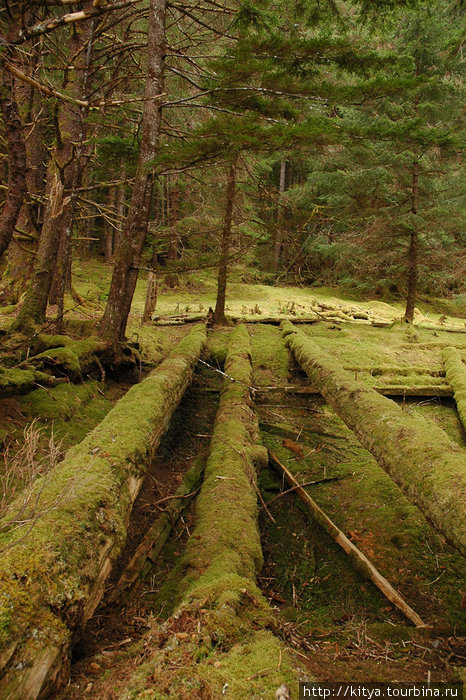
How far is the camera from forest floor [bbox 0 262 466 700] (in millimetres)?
2160

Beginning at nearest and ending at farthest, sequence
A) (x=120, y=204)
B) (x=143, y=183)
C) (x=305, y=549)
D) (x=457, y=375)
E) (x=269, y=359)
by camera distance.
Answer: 1. (x=305, y=549)
2. (x=143, y=183)
3. (x=457, y=375)
4. (x=269, y=359)
5. (x=120, y=204)

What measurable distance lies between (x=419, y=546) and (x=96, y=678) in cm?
342

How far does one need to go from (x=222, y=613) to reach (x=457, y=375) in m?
8.10

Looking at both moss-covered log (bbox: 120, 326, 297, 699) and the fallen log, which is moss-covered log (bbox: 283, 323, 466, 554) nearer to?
moss-covered log (bbox: 120, 326, 297, 699)

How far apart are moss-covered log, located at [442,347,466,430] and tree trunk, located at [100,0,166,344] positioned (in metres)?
6.73

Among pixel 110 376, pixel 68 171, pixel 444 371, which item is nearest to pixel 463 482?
pixel 110 376

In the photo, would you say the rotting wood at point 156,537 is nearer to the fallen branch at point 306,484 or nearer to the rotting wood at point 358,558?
the fallen branch at point 306,484

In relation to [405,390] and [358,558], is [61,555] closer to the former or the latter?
[358,558]

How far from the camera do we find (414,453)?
366 centimetres

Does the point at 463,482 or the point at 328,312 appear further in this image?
the point at 328,312

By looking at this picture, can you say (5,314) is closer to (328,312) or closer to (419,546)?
(419,546)

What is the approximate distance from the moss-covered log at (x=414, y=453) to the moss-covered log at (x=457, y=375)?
290 centimetres

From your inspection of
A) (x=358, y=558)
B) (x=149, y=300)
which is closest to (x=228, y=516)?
(x=358, y=558)

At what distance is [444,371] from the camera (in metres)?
9.09
